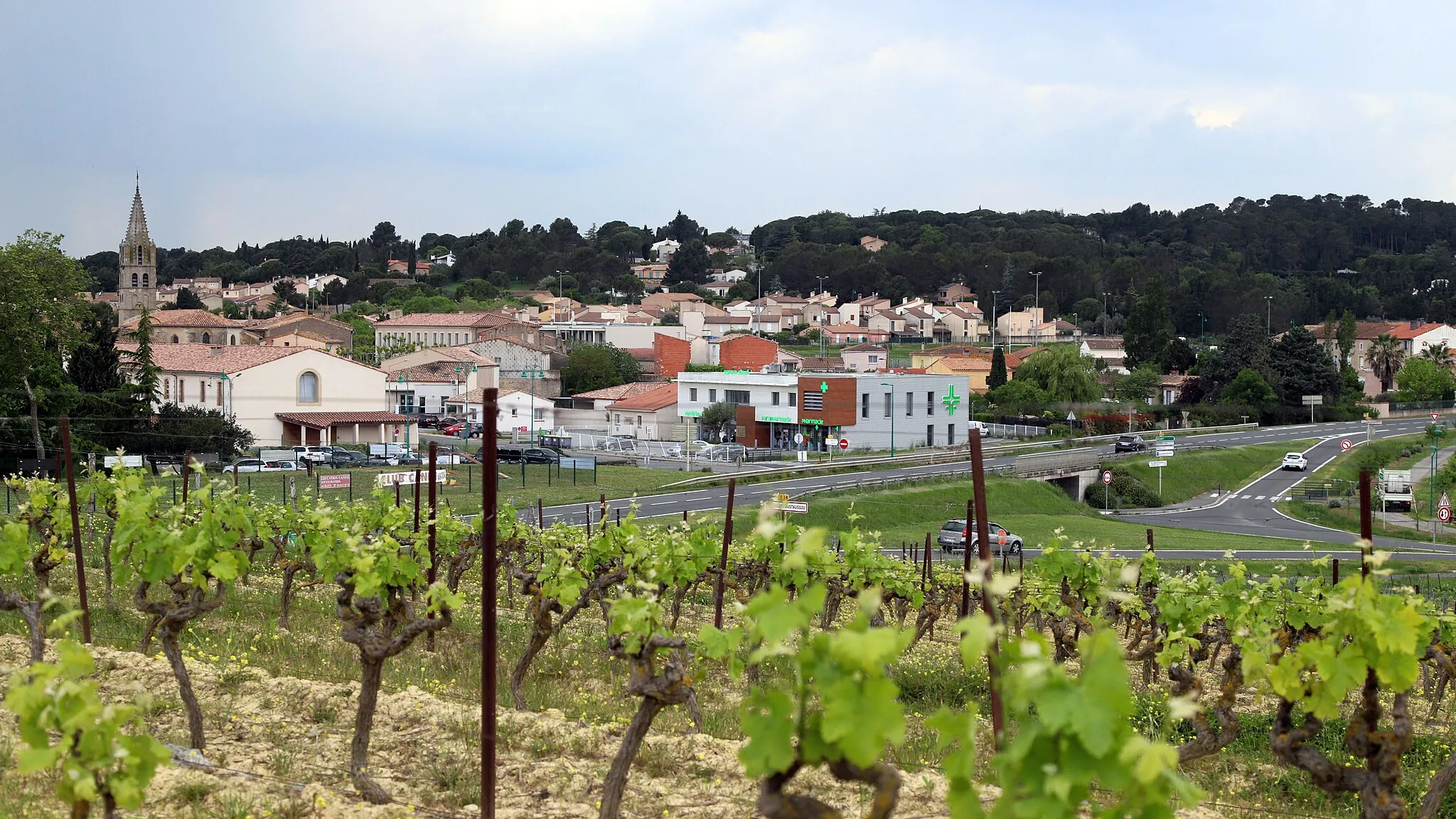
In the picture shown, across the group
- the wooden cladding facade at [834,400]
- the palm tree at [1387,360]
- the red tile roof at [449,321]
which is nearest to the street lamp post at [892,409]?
the wooden cladding facade at [834,400]

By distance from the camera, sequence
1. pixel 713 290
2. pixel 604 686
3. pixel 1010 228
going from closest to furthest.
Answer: pixel 604 686 → pixel 713 290 → pixel 1010 228

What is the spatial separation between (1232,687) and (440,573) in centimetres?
1459

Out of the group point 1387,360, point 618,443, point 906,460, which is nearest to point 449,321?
point 618,443

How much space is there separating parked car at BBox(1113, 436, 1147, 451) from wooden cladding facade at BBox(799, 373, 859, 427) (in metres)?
12.0

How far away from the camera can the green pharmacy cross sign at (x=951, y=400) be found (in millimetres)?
58344

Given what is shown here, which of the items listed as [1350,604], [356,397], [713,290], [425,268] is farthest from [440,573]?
[425,268]

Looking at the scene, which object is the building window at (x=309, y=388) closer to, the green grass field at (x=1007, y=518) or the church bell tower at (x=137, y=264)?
the green grass field at (x=1007, y=518)

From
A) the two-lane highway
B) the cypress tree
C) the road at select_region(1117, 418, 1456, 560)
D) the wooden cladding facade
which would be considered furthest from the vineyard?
the cypress tree

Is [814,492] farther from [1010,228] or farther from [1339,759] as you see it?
[1010,228]

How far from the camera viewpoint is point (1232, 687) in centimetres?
778

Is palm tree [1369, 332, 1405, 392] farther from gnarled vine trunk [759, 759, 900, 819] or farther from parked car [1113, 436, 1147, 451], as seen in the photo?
gnarled vine trunk [759, 759, 900, 819]

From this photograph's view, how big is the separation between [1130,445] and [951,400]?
8.47 meters

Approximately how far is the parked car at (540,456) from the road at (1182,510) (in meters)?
9.53

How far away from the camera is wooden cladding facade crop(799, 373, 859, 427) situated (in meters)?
55.2
